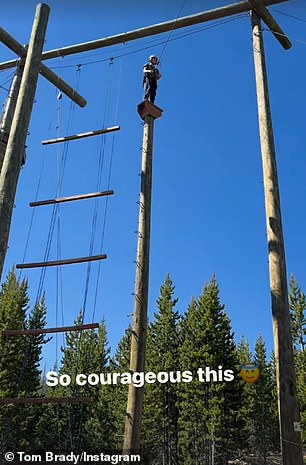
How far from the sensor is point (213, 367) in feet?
79.6

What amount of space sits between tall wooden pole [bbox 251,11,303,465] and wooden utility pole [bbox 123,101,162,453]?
5.37 ft

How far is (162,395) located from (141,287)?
72.9 feet

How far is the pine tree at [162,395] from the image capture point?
25.6 m

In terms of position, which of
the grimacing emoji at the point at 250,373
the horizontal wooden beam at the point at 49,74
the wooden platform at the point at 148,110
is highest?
the horizontal wooden beam at the point at 49,74

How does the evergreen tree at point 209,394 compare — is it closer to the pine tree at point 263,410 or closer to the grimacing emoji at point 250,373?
the pine tree at point 263,410

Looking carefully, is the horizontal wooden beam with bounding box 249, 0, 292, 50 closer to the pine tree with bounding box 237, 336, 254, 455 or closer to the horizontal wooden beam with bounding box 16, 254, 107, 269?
the horizontal wooden beam with bounding box 16, 254, 107, 269

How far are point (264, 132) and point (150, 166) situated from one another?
1693 mm

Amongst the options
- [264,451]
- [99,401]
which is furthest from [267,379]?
[99,401]

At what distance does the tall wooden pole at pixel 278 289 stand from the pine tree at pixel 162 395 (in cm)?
2239

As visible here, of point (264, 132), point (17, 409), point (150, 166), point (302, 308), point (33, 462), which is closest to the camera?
point (33, 462)

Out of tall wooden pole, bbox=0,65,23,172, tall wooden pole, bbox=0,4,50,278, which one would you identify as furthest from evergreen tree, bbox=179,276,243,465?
tall wooden pole, bbox=0,4,50,278

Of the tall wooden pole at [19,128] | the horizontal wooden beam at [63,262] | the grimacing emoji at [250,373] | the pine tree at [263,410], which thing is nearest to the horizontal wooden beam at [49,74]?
the tall wooden pole at [19,128]

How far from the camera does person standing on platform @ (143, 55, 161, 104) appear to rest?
688cm

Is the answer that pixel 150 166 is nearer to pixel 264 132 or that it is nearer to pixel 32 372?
pixel 264 132
